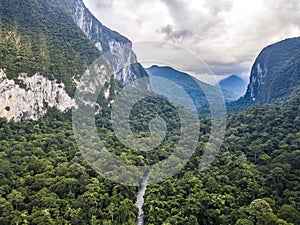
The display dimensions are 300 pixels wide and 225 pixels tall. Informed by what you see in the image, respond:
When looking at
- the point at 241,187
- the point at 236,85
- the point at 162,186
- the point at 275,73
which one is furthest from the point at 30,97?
the point at 236,85

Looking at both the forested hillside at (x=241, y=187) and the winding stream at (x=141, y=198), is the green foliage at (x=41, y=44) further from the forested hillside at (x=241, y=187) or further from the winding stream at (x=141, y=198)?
the forested hillside at (x=241, y=187)

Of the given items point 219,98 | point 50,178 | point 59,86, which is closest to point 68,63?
point 59,86

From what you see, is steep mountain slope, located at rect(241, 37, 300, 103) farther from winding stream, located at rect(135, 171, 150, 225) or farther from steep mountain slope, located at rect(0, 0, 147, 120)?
steep mountain slope, located at rect(0, 0, 147, 120)

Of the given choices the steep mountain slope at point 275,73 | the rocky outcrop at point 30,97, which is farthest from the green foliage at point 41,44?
the steep mountain slope at point 275,73

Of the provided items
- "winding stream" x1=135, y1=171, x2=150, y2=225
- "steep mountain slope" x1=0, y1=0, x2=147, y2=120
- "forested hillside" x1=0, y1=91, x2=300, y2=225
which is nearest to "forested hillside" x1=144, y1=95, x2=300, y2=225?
"forested hillside" x1=0, y1=91, x2=300, y2=225

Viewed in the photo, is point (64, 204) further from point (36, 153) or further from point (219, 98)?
point (219, 98)

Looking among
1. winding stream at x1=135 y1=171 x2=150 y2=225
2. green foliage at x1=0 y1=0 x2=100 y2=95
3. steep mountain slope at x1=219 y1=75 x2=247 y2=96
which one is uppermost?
steep mountain slope at x1=219 y1=75 x2=247 y2=96
